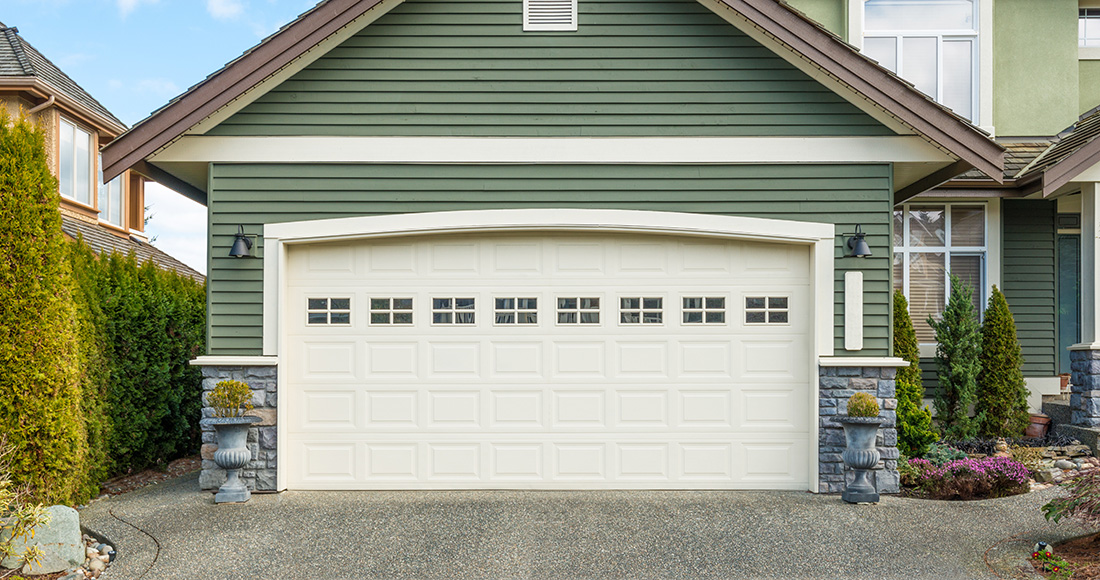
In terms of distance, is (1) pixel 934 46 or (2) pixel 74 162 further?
(2) pixel 74 162

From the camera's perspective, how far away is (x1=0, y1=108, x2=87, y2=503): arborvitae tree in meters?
5.95

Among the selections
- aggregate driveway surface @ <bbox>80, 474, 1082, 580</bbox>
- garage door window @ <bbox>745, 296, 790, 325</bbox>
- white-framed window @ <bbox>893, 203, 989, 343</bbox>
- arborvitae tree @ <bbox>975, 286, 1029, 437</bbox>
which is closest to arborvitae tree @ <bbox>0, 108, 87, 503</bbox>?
aggregate driveway surface @ <bbox>80, 474, 1082, 580</bbox>

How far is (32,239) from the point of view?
612cm

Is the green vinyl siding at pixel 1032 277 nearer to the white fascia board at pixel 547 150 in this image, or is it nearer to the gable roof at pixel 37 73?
the white fascia board at pixel 547 150

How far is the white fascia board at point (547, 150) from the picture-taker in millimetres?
7023

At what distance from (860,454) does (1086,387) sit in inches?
143

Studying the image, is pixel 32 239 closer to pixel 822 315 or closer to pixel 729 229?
pixel 729 229

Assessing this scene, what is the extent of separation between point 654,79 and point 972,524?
4.71 m

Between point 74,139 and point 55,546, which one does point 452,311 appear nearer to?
point 55,546

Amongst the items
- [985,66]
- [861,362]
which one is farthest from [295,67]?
[985,66]

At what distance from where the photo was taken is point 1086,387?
826 cm

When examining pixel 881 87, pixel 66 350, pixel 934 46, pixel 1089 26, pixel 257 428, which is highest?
pixel 1089 26

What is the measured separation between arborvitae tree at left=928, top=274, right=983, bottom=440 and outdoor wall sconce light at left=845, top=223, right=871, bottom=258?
99.8 inches

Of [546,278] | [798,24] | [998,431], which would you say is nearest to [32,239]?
[546,278]
